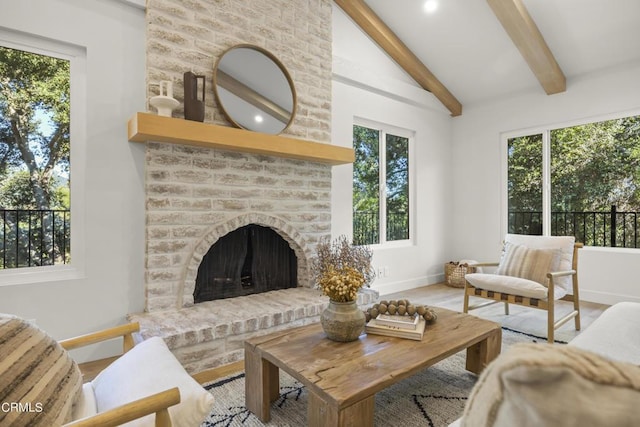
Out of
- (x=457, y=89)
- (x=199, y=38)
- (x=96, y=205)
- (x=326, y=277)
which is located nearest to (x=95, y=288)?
Result: (x=96, y=205)

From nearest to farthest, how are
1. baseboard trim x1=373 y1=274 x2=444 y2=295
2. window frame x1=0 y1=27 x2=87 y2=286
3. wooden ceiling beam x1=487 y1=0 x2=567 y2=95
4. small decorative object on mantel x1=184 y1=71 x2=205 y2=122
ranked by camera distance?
1. window frame x1=0 y1=27 x2=87 y2=286
2. small decorative object on mantel x1=184 y1=71 x2=205 y2=122
3. wooden ceiling beam x1=487 y1=0 x2=567 y2=95
4. baseboard trim x1=373 y1=274 x2=444 y2=295

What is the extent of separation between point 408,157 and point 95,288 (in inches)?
150

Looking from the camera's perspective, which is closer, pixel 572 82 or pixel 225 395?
pixel 225 395

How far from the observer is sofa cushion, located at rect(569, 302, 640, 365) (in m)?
1.33

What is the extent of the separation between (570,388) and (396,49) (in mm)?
4535

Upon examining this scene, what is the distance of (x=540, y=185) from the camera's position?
4.42 metres

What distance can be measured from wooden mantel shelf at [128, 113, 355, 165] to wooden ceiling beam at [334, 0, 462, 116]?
1.77 metres

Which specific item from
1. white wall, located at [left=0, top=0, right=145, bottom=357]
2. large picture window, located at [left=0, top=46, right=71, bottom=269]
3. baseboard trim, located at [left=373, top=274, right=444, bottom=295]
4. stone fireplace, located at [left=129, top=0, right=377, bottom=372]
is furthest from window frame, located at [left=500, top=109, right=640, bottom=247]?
large picture window, located at [left=0, top=46, right=71, bottom=269]

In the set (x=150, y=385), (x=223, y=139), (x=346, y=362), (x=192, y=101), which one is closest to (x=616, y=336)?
(x=346, y=362)

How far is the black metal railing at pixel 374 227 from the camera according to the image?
4156 mm

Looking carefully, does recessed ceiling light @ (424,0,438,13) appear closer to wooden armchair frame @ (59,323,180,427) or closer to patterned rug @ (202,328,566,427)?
patterned rug @ (202,328,566,427)

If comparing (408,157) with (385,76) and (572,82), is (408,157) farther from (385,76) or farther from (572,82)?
(572,82)

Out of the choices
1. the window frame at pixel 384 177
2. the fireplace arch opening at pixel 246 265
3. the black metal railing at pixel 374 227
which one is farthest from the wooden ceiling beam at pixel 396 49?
the fireplace arch opening at pixel 246 265

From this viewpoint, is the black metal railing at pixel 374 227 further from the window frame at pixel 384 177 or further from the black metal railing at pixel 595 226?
the black metal railing at pixel 595 226
